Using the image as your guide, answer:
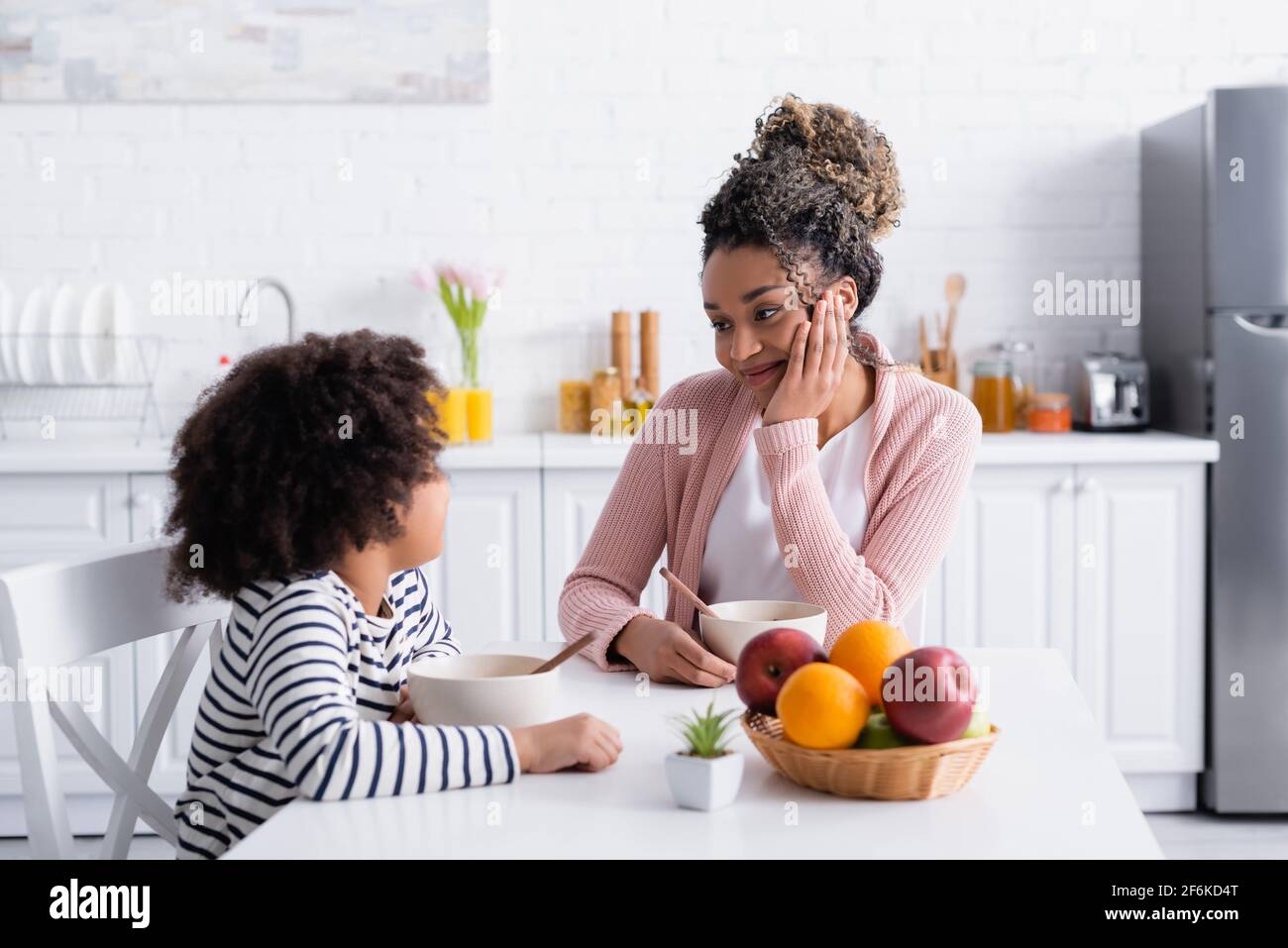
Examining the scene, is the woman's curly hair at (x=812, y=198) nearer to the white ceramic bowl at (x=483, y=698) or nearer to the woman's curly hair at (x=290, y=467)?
the woman's curly hair at (x=290, y=467)

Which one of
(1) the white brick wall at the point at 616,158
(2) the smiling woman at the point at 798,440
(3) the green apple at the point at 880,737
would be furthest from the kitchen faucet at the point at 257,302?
(3) the green apple at the point at 880,737

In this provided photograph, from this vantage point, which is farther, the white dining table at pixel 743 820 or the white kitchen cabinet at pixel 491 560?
the white kitchen cabinet at pixel 491 560

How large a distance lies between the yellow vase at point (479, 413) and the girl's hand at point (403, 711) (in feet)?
6.10

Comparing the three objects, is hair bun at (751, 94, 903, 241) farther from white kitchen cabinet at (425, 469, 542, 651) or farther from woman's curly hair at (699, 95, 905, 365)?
white kitchen cabinet at (425, 469, 542, 651)

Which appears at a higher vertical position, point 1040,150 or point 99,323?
point 1040,150

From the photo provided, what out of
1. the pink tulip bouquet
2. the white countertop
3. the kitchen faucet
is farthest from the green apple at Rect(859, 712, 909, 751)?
the kitchen faucet

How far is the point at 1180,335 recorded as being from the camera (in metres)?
3.12

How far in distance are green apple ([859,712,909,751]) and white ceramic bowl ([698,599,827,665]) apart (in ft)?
0.75

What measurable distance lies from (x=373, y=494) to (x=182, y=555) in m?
0.21

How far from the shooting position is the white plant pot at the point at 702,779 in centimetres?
95

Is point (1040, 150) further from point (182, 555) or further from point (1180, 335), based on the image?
point (182, 555)

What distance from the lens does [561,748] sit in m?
1.05

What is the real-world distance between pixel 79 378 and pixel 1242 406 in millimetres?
2809
